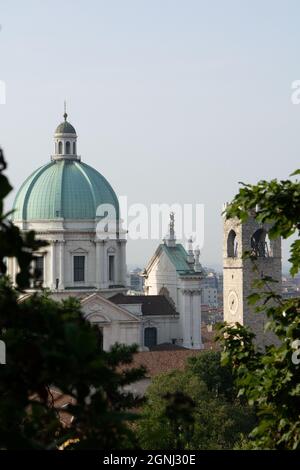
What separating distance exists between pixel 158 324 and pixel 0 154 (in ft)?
160

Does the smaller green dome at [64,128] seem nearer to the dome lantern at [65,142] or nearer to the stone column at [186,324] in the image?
the dome lantern at [65,142]

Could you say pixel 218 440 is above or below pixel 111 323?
below

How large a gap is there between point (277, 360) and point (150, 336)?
1746 inches

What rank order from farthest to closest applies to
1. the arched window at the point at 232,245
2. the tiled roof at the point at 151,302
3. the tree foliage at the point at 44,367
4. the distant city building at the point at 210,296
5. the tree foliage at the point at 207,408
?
the distant city building at the point at 210,296
the tiled roof at the point at 151,302
the arched window at the point at 232,245
the tree foliage at the point at 207,408
the tree foliage at the point at 44,367

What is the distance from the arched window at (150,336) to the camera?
5328 cm

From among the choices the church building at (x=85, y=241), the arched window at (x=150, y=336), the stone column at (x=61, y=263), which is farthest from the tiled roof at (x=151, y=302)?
the stone column at (x=61, y=263)

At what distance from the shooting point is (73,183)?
53531mm

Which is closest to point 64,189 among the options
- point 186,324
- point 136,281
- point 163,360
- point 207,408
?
point 186,324

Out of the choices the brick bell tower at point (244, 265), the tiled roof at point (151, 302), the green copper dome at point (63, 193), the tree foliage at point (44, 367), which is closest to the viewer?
the tree foliage at point (44, 367)

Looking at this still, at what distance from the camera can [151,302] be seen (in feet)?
179

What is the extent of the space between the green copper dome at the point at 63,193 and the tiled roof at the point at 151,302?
429 centimetres

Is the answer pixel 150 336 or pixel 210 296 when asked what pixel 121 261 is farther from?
pixel 210 296

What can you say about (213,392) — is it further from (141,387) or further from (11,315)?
(11,315)
